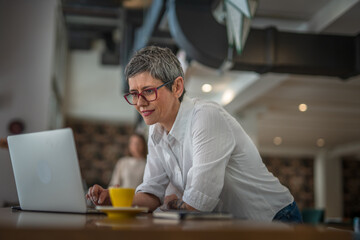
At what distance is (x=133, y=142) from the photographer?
5.15 m

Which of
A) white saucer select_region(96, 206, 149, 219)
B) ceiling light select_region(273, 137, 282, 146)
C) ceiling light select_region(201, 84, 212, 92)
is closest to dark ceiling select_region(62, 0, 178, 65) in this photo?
ceiling light select_region(201, 84, 212, 92)

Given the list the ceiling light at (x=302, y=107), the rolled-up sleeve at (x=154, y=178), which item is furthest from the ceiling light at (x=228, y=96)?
the rolled-up sleeve at (x=154, y=178)

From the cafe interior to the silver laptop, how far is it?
0.41ft

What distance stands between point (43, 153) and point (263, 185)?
74 cm

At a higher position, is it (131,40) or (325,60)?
(131,40)

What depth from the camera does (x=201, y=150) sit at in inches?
57.1

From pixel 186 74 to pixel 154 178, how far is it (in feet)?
12.2

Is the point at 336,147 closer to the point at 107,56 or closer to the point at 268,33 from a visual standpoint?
the point at 107,56

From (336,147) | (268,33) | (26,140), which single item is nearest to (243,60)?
(268,33)

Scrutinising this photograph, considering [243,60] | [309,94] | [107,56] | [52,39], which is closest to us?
[243,60]

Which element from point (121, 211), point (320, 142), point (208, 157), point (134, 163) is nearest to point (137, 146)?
point (134, 163)

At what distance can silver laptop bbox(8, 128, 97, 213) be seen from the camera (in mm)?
1253

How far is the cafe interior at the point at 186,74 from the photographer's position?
1052 millimetres

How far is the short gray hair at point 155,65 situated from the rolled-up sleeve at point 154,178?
331 mm
